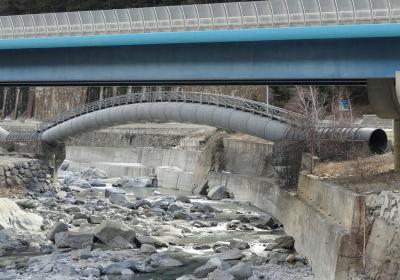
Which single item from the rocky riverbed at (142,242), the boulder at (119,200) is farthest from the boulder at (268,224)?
the boulder at (119,200)

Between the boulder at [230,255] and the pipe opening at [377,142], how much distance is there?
33.4 ft

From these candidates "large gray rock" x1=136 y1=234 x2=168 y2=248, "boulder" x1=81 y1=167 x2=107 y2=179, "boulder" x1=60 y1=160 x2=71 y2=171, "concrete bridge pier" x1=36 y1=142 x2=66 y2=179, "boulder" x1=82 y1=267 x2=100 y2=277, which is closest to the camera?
"boulder" x1=82 y1=267 x2=100 y2=277

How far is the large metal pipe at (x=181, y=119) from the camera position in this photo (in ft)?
139

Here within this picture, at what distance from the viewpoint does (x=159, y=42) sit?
25297 mm

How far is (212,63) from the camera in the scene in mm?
24859

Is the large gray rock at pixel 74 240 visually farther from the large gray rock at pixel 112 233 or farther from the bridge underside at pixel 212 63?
the bridge underside at pixel 212 63

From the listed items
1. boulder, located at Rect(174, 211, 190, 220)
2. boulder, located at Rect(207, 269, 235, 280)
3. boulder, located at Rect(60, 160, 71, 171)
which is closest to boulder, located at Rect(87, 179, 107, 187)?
boulder, located at Rect(60, 160, 71, 171)

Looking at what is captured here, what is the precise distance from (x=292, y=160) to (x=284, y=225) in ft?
17.7

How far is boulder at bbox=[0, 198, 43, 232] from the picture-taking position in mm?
30234

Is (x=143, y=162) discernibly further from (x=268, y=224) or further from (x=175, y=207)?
(x=268, y=224)

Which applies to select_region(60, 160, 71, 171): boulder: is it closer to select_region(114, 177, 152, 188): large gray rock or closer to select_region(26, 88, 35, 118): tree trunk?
select_region(114, 177, 152, 188): large gray rock

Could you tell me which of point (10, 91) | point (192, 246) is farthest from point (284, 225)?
point (10, 91)

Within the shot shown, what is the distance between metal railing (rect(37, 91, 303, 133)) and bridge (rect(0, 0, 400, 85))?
57.7ft

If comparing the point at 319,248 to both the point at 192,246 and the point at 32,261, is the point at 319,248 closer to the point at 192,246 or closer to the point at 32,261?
the point at 192,246
